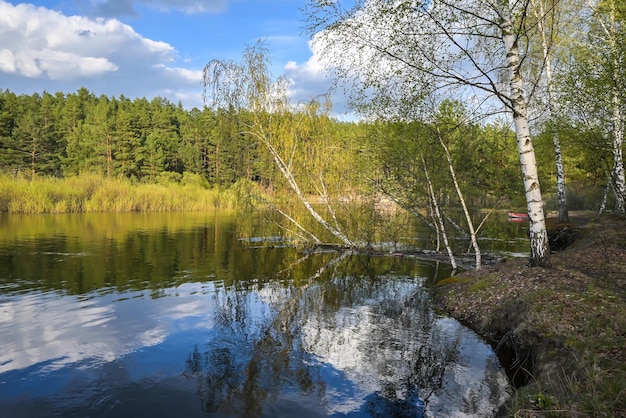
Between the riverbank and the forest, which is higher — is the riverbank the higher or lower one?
the lower one

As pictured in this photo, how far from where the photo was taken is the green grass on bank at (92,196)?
140 feet

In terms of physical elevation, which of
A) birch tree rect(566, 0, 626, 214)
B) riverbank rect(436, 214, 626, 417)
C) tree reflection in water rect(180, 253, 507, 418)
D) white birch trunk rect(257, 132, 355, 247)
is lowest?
tree reflection in water rect(180, 253, 507, 418)

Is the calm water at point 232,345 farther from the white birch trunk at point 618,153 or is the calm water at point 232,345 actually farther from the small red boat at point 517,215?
the small red boat at point 517,215

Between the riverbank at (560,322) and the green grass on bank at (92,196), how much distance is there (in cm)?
2670

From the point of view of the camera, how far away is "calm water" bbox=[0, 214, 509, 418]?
7.03 metres

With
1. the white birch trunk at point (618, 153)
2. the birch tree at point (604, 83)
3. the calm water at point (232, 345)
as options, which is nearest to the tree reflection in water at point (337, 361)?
the calm water at point (232, 345)

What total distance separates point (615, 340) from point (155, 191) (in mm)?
55482

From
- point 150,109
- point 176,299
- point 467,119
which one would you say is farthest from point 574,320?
point 150,109

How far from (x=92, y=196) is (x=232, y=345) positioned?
46.2m

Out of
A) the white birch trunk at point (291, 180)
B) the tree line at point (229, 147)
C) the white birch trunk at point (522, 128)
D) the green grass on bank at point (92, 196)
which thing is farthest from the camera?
the green grass on bank at point (92, 196)

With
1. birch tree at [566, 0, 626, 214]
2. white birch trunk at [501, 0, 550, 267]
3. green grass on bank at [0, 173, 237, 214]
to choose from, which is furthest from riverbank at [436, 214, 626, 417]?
green grass on bank at [0, 173, 237, 214]

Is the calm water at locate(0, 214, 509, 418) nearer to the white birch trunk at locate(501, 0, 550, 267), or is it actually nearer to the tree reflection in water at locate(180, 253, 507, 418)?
the tree reflection in water at locate(180, 253, 507, 418)

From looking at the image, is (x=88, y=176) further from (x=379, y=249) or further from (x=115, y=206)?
(x=379, y=249)

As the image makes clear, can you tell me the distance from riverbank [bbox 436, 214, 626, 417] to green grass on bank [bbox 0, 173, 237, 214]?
1051 inches
